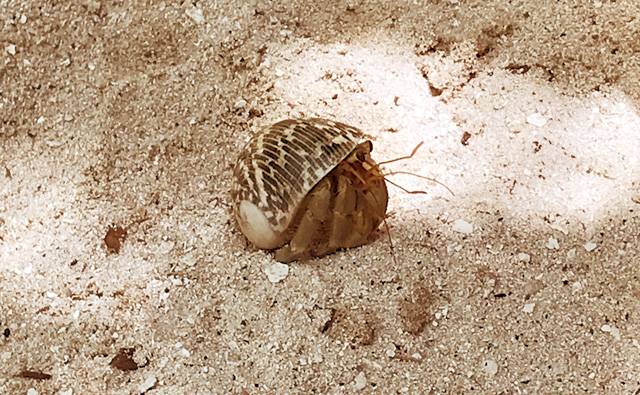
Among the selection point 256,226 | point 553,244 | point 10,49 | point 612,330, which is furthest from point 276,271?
point 10,49

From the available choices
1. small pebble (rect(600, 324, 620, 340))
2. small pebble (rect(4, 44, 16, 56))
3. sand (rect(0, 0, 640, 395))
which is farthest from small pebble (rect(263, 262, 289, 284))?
small pebble (rect(4, 44, 16, 56))

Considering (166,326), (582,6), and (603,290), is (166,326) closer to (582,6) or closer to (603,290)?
(603,290)

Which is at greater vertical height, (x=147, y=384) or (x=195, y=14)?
(x=195, y=14)

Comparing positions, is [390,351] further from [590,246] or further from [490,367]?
[590,246]

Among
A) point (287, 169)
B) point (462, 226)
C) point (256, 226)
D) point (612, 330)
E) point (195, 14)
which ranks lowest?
point (612, 330)

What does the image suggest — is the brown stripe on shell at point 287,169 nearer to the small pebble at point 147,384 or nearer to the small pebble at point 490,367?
the small pebble at point 147,384

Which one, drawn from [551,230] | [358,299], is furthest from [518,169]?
[358,299]

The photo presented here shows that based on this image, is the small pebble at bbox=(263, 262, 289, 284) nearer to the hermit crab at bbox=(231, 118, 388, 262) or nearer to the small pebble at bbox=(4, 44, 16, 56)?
the hermit crab at bbox=(231, 118, 388, 262)
